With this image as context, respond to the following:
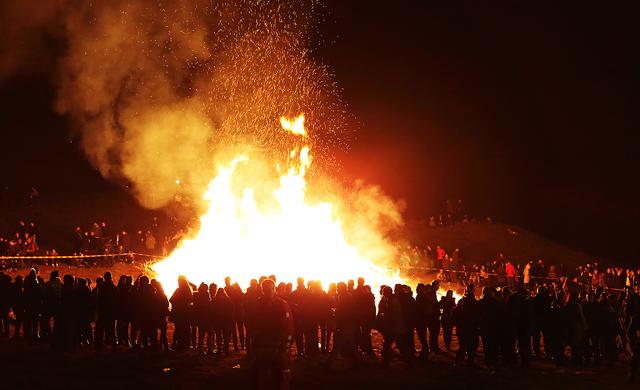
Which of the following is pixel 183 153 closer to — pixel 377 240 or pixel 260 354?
pixel 377 240

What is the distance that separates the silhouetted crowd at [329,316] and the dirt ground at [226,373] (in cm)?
28

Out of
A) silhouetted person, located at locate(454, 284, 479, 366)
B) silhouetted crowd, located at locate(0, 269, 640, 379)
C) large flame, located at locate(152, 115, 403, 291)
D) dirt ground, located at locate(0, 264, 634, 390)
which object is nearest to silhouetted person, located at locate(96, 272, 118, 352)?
silhouetted crowd, located at locate(0, 269, 640, 379)

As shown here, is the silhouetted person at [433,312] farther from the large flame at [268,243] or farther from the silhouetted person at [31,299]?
the silhouetted person at [31,299]

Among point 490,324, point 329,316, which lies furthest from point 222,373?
point 490,324

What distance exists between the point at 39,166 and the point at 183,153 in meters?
12.2

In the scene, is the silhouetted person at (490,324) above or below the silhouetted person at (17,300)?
below

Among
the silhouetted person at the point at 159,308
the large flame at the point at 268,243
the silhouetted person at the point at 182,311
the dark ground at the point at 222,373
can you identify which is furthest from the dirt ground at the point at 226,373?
the large flame at the point at 268,243

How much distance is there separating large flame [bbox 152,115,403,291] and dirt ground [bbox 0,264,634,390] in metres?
6.90

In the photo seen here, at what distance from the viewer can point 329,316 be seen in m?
12.4

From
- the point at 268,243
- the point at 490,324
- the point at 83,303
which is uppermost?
the point at 268,243

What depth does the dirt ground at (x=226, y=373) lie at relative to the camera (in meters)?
9.80

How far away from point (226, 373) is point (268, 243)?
31.7 ft

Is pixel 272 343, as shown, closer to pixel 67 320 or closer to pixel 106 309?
pixel 106 309

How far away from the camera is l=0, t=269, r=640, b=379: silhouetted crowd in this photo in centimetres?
1155
